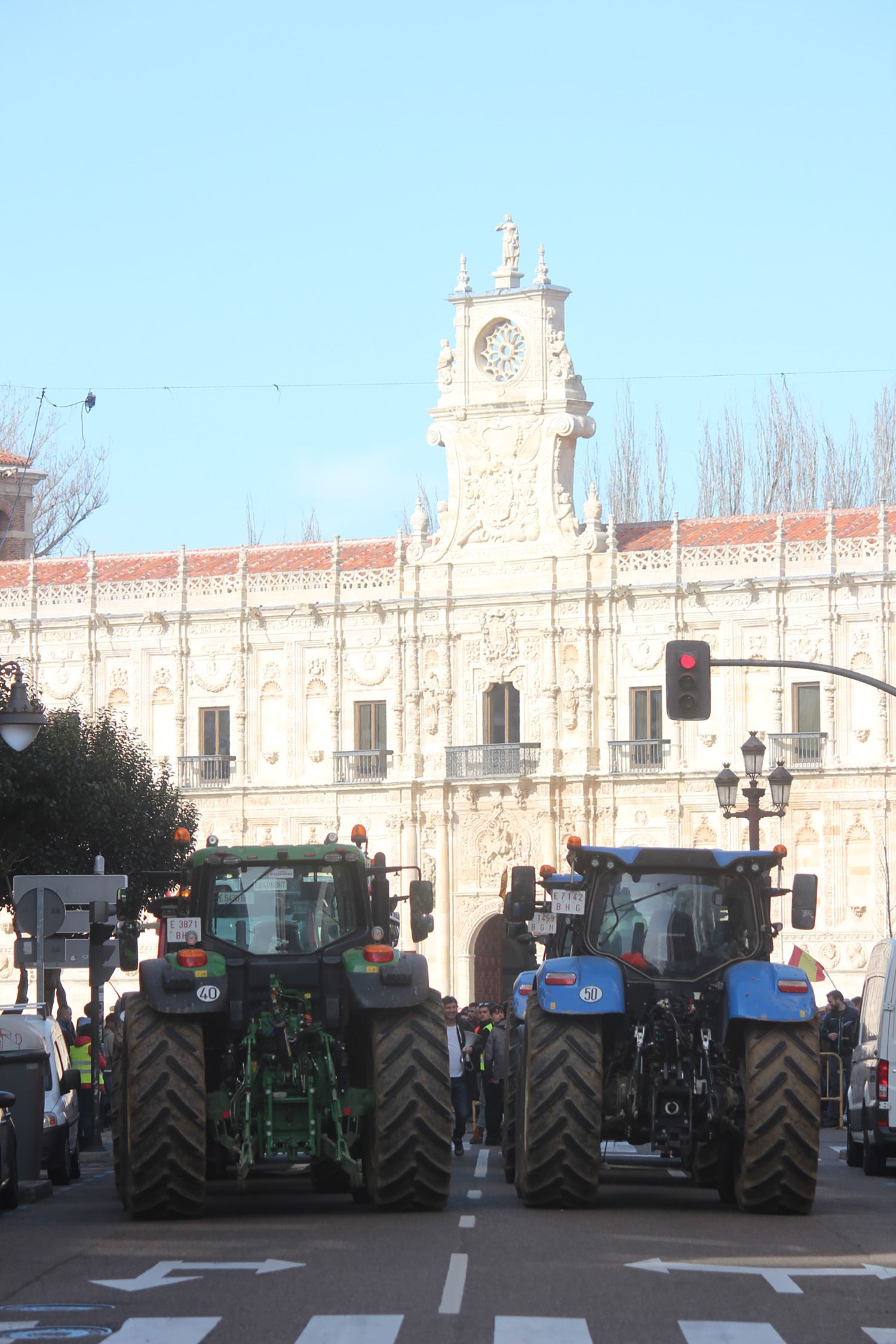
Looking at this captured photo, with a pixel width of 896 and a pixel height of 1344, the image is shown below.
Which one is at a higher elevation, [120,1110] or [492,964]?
[120,1110]

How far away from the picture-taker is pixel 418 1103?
14.3 m

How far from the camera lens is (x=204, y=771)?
53438 millimetres

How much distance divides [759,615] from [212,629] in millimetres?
12792

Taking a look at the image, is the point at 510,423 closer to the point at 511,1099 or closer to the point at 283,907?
the point at 511,1099

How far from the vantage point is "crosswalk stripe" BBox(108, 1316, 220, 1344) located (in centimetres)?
927

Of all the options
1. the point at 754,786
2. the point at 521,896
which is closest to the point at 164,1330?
the point at 521,896

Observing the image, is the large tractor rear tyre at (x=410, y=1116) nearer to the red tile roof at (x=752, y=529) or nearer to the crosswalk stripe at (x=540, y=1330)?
the crosswalk stripe at (x=540, y=1330)

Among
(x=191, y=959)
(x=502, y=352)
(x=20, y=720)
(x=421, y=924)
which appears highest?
(x=502, y=352)

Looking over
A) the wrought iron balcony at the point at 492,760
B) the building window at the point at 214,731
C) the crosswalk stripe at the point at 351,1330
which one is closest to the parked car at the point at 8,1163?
the crosswalk stripe at the point at 351,1330

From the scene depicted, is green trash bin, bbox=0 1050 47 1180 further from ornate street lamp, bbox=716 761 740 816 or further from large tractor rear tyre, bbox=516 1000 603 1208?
ornate street lamp, bbox=716 761 740 816

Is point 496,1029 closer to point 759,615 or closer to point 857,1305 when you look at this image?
point 857,1305

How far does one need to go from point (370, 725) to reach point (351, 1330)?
42.9 metres

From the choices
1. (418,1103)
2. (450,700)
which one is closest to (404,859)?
(450,700)

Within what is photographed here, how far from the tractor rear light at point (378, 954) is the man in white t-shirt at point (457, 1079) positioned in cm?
783
